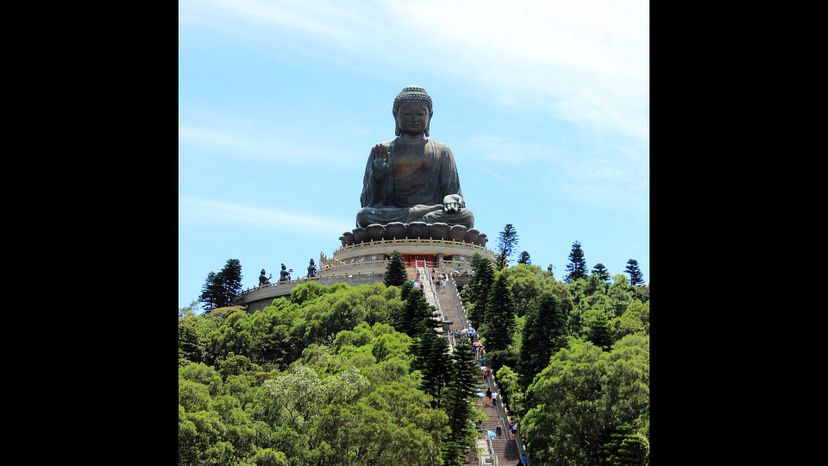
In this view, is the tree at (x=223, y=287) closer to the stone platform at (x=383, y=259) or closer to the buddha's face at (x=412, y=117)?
the stone platform at (x=383, y=259)

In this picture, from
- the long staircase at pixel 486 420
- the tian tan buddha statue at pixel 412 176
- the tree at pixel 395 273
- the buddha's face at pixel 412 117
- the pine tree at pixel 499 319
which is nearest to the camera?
the long staircase at pixel 486 420

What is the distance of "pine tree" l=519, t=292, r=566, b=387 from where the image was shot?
3064 cm

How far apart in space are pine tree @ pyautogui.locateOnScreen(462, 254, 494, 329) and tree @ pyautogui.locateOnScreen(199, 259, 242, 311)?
41.1 ft

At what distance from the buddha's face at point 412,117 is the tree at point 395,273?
390 inches

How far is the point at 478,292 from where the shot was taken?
42.0m

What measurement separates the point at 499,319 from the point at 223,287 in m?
19.8

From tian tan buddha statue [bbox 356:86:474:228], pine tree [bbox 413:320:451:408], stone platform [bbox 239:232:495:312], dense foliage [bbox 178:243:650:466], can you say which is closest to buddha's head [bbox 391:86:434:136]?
tian tan buddha statue [bbox 356:86:474:228]

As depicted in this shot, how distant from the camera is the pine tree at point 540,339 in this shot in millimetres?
30638

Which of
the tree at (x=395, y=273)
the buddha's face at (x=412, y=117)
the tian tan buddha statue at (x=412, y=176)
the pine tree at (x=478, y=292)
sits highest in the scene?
the buddha's face at (x=412, y=117)

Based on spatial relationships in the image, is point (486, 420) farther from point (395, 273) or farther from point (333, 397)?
point (395, 273)

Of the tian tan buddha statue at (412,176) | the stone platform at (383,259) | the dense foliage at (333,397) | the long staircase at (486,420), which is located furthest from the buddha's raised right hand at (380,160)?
the dense foliage at (333,397)
